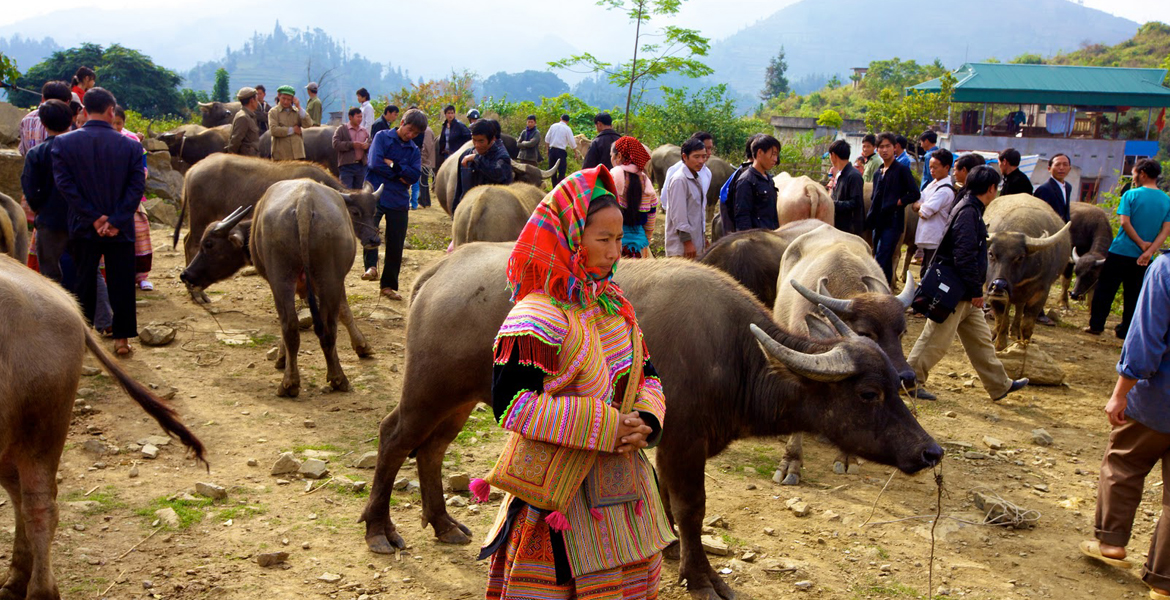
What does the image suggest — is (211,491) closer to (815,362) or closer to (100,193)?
(100,193)

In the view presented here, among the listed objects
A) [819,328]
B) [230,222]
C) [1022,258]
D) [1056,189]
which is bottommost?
[230,222]

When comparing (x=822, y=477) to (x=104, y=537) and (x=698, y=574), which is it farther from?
(x=104, y=537)

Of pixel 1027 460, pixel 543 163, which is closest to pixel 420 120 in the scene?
pixel 1027 460

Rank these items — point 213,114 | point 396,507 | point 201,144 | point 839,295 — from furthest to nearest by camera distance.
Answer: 1. point 213,114
2. point 201,144
3. point 839,295
4. point 396,507

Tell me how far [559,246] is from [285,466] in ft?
11.4

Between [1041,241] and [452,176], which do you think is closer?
[1041,241]

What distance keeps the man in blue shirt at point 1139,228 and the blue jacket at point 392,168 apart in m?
8.08

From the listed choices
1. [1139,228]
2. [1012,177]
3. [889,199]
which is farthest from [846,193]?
[1139,228]

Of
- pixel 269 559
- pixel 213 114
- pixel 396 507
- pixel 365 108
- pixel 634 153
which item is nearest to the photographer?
pixel 269 559

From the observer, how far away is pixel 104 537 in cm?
438

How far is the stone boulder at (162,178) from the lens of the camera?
14516 millimetres

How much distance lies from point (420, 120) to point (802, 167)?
46.1 feet

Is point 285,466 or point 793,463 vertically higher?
point 793,463

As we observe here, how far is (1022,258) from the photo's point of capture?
8.90m
